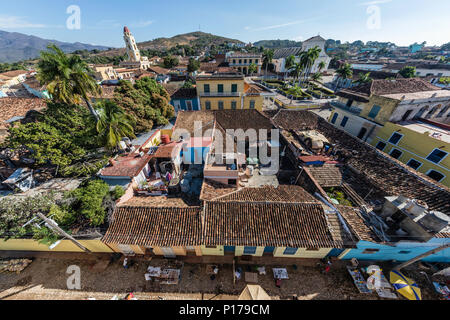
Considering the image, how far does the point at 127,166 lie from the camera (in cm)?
1584

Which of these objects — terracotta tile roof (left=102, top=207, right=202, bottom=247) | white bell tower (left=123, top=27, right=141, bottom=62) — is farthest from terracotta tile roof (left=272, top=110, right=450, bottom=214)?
white bell tower (left=123, top=27, right=141, bottom=62)

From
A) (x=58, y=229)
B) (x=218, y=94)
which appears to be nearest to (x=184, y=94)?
(x=218, y=94)

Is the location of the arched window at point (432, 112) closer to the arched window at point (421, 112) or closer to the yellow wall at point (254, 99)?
the arched window at point (421, 112)

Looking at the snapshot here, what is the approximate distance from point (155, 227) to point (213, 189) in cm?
563

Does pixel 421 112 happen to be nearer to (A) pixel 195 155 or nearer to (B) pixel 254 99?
(B) pixel 254 99

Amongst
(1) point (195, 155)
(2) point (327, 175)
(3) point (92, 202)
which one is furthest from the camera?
(1) point (195, 155)

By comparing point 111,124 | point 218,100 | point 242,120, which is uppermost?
point 218,100

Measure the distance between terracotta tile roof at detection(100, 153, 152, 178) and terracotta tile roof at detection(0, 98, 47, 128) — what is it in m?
15.5

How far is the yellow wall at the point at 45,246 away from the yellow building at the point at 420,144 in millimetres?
34449

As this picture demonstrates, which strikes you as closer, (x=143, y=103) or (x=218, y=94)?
(x=143, y=103)

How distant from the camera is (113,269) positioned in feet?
42.6

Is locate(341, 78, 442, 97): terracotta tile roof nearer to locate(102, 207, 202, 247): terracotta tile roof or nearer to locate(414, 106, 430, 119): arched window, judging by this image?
locate(414, 106, 430, 119): arched window

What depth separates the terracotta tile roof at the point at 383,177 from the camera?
44.4ft

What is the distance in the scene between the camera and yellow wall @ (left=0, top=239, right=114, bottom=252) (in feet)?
40.9
